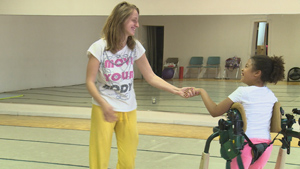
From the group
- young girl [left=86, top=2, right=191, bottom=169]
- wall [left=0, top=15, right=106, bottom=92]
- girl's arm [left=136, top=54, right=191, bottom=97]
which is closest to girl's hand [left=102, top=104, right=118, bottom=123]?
young girl [left=86, top=2, right=191, bottom=169]

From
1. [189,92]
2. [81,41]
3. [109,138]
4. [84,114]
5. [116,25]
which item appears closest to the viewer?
[116,25]

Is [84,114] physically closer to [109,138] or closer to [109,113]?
[109,138]

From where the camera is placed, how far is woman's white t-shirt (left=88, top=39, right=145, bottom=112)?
2.09 m

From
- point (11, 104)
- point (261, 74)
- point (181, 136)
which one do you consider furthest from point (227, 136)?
point (11, 104)

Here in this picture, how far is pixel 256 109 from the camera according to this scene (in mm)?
1964

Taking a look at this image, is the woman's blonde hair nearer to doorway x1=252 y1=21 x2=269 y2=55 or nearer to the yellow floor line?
the yellow floor line

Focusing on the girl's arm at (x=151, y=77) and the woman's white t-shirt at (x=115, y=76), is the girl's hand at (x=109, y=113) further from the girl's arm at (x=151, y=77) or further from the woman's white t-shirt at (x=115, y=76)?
the girl's arm at (x=151, y=77)

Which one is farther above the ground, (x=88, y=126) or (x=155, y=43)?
(x=155, y=43)

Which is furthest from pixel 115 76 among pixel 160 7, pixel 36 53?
pixel 36 53

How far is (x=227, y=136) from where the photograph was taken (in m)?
1.81

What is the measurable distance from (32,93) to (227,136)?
5.68 metres

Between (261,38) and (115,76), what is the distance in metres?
3.32

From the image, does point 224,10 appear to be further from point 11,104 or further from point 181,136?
point 11,104

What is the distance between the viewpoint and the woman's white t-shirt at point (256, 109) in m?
1.96
